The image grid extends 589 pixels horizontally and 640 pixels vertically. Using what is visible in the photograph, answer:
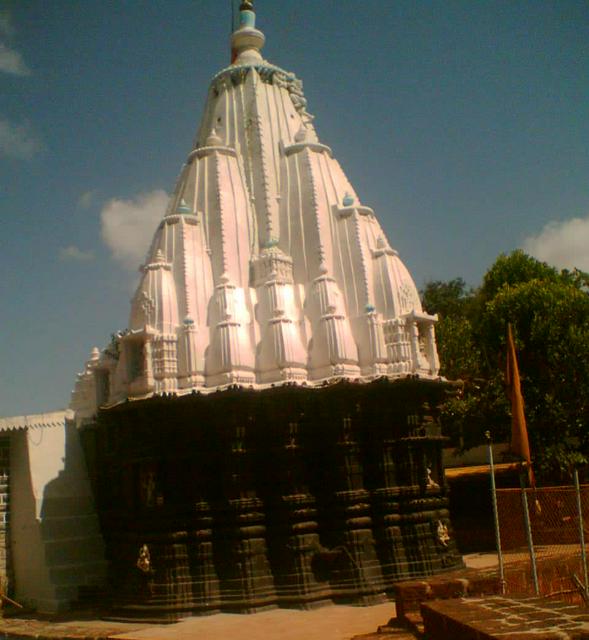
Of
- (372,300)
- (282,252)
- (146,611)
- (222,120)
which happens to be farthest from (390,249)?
(146,611)

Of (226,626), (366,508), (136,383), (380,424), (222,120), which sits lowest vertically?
(226,626)

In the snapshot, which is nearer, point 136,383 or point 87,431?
point 136,383

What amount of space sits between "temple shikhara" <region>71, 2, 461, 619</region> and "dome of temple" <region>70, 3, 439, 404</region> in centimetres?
5

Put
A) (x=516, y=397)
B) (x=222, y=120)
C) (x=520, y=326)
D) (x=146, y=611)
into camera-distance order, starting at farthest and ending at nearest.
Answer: (x=520, y=326) < (x=222, y=120) < (x=146, y=611) < (x=516, y=397)

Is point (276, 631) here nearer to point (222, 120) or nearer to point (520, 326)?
point (222, 120)

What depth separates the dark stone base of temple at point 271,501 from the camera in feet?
47.3

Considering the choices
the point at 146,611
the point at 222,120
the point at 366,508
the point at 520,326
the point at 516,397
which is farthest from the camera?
the point at 520,326

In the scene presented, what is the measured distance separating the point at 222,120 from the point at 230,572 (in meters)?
12.0

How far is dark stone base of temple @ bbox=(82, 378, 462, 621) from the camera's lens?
14.4 m

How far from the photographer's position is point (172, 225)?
691 inches

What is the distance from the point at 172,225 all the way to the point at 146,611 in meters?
8.78

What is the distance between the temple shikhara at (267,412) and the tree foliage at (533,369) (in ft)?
22.7

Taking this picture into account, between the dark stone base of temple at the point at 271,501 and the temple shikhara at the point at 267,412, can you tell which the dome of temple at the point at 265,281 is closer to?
the temple shikhara at the point at 267,412

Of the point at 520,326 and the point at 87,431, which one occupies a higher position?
the point at 520,326
